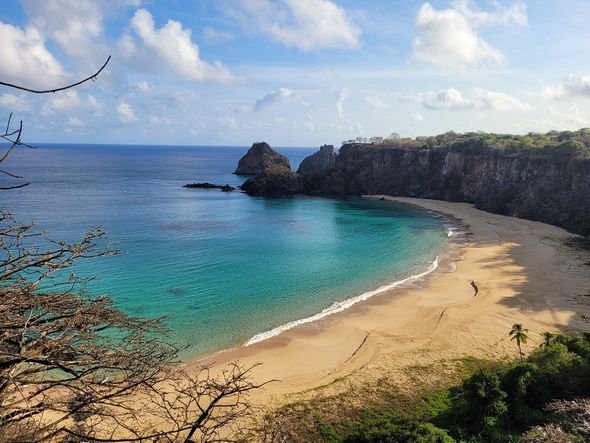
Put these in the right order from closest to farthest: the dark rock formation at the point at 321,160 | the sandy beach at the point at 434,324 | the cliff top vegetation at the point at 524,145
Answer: the sandy beach at the point at 434,324, the cliff top vegetation at the point at 524,145, the dark rock formation at the point at 321,160

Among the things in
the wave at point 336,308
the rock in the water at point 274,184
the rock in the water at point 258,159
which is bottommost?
the wave at point 336,308

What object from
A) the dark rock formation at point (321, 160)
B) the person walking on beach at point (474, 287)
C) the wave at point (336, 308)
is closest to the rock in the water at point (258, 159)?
the dark rock formation at point (321, 160)

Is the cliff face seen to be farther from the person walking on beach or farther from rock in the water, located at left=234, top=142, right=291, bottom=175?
rock in the water, located at left=234, top=142, right=291, bottom=175

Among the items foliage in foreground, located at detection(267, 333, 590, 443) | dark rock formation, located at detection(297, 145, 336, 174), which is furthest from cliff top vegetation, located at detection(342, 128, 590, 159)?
foliage in foreground, located at detection(267, 333, 590, 443)

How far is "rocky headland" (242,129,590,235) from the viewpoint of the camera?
67000 mm

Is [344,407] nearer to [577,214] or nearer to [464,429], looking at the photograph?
[464,429]

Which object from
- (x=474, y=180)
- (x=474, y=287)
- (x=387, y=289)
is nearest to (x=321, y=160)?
(x=474, y=180)

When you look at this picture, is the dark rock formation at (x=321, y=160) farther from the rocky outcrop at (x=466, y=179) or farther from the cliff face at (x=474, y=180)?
the cliff face at (x=474, y=180)

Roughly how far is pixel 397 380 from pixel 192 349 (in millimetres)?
11647

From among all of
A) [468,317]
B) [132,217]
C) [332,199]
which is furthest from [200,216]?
[468,317]

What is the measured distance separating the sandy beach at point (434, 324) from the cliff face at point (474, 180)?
22.6 m

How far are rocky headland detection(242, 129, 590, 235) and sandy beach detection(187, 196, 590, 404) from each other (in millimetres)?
22585

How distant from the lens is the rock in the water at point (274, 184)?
99.2 metres

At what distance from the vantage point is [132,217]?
64188mm
